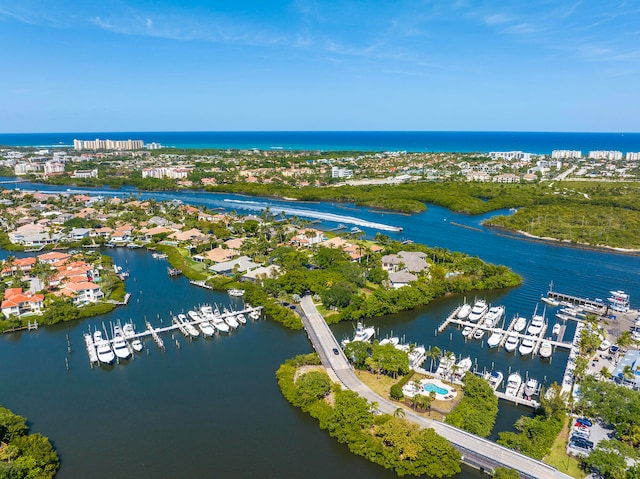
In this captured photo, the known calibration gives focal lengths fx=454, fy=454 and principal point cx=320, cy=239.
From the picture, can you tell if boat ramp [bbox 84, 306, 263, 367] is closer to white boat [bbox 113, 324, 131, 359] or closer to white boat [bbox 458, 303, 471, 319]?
white boat [bbox 113, 324, 131, 359]

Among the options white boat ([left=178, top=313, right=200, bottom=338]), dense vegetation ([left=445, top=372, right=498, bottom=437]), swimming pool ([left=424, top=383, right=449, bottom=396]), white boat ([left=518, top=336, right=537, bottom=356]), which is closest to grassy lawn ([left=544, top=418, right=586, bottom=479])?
dense vegetation ([left=445, top=372, right=498, bottom=437])

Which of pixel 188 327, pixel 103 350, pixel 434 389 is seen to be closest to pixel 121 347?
pixel 103 350

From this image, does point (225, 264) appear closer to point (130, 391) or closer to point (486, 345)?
point (130, 391)

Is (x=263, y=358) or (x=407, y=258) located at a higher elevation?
(x=407, y=258)

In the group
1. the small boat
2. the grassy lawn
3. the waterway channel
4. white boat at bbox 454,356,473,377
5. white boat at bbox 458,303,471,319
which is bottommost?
the waterway channel

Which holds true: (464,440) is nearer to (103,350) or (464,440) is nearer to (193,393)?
(193,393)

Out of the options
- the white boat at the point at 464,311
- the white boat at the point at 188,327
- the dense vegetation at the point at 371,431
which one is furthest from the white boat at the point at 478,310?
the white boat at the point at 188,327

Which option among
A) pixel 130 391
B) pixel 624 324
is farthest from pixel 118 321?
pixel 624 324
